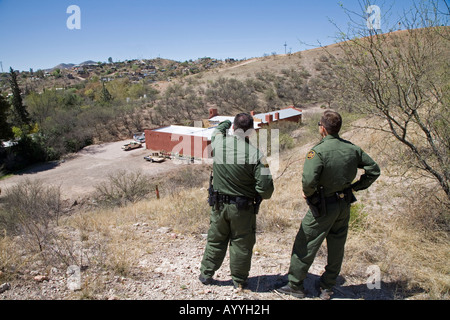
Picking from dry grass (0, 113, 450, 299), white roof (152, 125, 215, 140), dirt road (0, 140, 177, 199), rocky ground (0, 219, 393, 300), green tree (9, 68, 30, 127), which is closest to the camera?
rocky ground (0, 219, 393, 300)

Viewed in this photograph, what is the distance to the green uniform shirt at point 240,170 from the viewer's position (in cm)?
291

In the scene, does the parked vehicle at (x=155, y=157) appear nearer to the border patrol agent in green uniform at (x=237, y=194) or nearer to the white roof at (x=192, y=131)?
the white roof at (x=192, y=131)

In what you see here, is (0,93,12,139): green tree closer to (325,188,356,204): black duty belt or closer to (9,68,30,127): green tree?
(9,68,30,127): green tree

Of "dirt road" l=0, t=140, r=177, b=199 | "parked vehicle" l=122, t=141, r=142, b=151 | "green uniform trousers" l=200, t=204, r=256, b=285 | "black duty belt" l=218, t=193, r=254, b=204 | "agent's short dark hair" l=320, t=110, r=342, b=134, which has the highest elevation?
"agent's short dark hair" l=320, t=110, r=342, b=134

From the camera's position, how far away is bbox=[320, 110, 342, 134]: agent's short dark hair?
287cm

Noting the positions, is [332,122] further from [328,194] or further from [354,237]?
[354,237]

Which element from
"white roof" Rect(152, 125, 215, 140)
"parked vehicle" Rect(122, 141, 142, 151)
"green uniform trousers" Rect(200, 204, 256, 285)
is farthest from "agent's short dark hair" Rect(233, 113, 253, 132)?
"parked vehicle" Rect(122, 141, 142, 151)

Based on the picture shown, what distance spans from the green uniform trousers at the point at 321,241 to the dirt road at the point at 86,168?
1587cm

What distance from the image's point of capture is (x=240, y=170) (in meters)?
2.96

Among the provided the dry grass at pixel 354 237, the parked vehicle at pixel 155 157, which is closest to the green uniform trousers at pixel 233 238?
the dry grass at pixel 354 237

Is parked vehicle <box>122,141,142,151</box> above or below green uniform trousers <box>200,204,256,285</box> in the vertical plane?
below

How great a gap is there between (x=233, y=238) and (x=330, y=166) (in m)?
1.28

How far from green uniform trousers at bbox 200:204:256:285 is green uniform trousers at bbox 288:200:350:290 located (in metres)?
0.51
